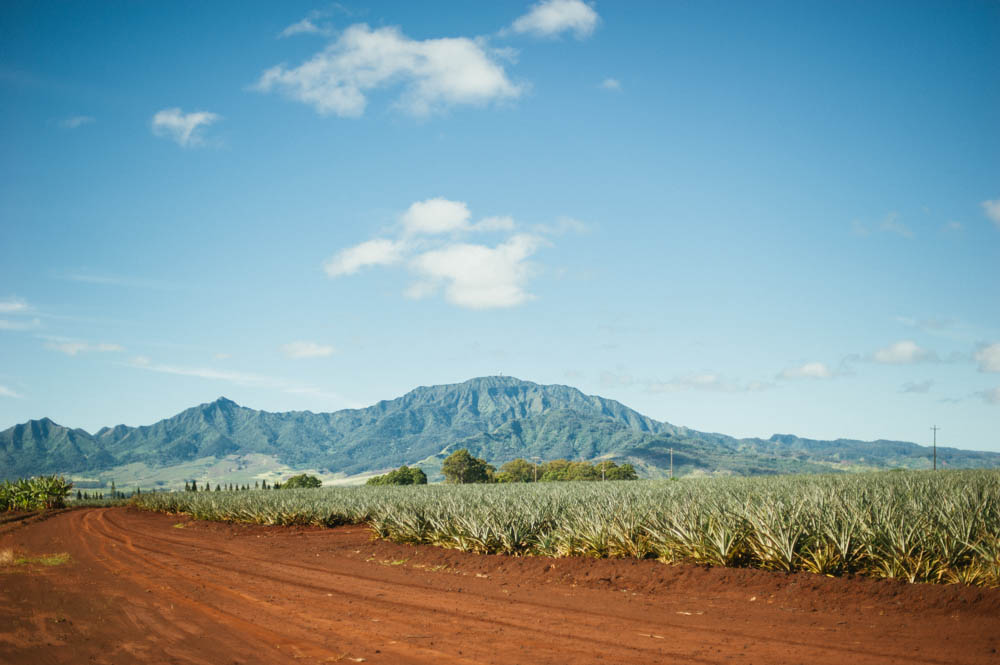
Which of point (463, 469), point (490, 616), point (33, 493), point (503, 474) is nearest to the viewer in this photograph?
point (490, 616)

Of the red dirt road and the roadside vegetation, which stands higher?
the red dirt road

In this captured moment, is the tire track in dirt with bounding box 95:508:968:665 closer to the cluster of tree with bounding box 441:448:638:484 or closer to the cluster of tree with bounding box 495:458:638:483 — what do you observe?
the cluster of tree with bounding box 495:458:638:483

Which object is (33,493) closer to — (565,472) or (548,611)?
(548,611)

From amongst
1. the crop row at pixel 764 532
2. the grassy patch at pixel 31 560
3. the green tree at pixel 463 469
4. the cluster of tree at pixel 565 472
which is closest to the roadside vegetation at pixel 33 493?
the grassy patch at pixel 31 560

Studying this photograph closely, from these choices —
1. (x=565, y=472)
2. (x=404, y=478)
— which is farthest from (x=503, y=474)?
(x=404, y=478)

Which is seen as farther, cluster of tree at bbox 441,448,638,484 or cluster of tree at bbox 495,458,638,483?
cluster of tree at bbox 441,448,638,484

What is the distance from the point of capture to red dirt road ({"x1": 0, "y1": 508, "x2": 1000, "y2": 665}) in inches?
263

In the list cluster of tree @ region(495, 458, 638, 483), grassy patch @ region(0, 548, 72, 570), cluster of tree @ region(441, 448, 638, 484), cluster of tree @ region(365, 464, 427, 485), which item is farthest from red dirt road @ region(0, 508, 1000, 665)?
cluster of tree @ region(441, 448, 638, 484)

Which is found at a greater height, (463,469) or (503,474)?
(463,469)

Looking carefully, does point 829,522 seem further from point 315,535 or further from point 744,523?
point 315,535

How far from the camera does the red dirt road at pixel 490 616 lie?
263 inches

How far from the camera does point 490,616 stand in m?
8.71

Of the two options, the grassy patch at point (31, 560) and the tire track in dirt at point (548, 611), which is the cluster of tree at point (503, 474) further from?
the tire track in dirt at point (548, 611)

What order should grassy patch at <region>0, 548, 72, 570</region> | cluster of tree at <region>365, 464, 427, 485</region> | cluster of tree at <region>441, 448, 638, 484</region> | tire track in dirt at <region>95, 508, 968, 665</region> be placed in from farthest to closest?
cluster of tree at <region>441, 448, 638, 484</region> < cluster of tree at <region>365, 464, 427, 485</region> < grassy patch at <region>0, 548, 72, 570</region> < tire track in dirt at <region>95, 508, 968, 665</region>
